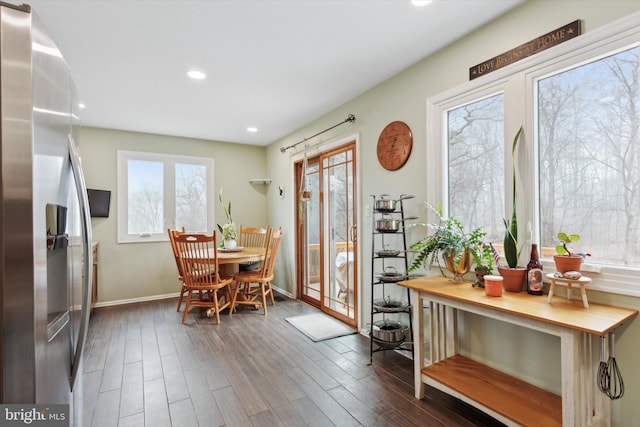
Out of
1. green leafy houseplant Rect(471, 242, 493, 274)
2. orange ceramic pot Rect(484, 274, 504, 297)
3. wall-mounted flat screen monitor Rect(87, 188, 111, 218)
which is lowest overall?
orange ceramic pot Rect(484, 274, 504, 297)

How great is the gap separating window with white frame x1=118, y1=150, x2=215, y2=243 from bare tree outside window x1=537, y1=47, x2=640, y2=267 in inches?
174

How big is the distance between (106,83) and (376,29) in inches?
98.4

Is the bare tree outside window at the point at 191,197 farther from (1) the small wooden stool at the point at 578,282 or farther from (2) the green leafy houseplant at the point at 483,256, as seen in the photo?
(1) the small wooden stool at the point at 578,282

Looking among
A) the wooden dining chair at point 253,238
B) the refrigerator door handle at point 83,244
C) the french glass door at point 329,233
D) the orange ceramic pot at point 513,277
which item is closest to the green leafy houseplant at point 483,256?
the orange ceramic pot at point 513,277

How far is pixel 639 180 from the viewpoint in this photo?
4.87 ft

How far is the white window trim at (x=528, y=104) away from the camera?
58.6 inches

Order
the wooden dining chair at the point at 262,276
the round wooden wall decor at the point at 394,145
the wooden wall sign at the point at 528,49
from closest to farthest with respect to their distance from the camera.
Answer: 1. the wooden wall sign at the point at 528,49
2. the round wooden wall decor at the point at 394,145
3. the wooden dining chair at the point at 262,276

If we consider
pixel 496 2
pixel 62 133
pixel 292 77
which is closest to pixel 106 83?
pixel 292 77

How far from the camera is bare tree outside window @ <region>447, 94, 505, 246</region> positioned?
6.85 feet

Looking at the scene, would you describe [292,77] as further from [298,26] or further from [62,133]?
[62,133]

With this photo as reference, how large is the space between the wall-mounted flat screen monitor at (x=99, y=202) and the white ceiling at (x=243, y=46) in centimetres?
114

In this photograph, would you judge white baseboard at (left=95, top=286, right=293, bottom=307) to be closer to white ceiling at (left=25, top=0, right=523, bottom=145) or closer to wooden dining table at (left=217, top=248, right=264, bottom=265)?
wooden dining table at (left=217, top=248, right=264, bottom=265)

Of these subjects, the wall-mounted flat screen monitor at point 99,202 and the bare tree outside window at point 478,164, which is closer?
the bare tree outside window at point 478,164

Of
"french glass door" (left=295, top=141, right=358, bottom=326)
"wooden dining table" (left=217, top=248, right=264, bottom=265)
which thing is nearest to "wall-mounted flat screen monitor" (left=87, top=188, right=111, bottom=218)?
"wooden dining table" (left=217, top=248, right=264, bottom=265)
